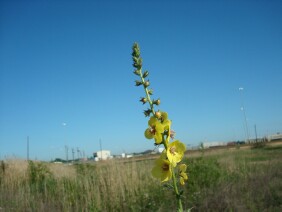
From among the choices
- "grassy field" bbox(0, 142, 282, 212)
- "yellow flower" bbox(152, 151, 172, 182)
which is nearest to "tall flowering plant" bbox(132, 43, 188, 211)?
"yellow flower" bbox(152, 151, 172, 182)

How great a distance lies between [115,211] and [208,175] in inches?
133

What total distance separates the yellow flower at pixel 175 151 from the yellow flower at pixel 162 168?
72mm

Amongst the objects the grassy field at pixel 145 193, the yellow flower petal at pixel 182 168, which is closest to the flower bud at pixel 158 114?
the yellow flower petal at pixel 182 168

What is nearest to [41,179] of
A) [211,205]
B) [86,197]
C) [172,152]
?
[86,197]

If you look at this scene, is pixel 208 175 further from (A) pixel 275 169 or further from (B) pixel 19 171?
(B) pixel 19 171

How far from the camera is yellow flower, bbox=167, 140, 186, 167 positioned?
2.40 meters

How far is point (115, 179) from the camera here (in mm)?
8062

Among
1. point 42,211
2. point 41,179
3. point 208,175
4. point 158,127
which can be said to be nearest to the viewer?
point 158,127

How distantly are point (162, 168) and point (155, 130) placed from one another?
38 centimetres

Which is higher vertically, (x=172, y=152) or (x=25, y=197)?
(x=172, y=152)

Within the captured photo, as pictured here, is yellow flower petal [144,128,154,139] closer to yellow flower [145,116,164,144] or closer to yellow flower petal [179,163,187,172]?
yellow flower [145,116,164,144]

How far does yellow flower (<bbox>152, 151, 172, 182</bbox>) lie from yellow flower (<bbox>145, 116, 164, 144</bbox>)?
14 cm

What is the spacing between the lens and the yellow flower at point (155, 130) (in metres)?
2.44

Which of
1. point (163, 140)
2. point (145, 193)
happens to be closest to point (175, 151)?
point (163, 140)
